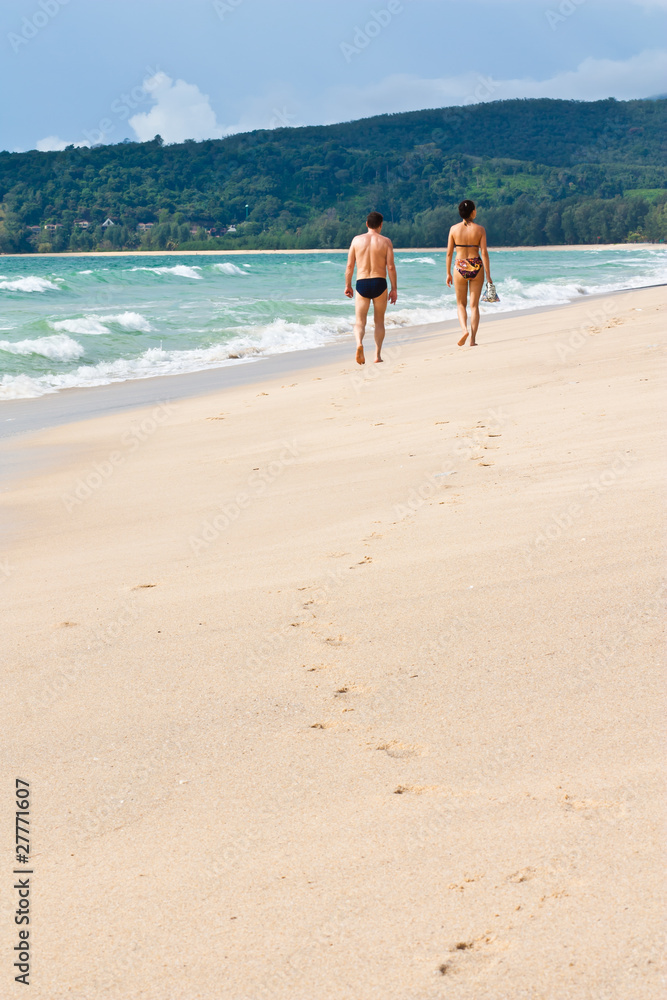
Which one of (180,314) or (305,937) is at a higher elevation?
(180,314)

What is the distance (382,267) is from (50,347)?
6.38 metres

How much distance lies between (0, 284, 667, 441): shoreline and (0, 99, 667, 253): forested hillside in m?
57.7

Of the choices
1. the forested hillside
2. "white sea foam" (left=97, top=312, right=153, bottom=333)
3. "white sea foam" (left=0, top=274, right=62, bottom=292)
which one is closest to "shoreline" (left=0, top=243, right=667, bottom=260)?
the forested hillside

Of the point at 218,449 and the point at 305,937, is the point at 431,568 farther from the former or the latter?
the point at 218,449

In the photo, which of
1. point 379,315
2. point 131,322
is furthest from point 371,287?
point 131,322

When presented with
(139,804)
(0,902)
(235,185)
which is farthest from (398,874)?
(235,185)

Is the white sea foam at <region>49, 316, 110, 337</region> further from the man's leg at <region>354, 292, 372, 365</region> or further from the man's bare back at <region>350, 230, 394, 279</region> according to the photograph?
the man's bare back at <region>350, 230, 394, 279</region>

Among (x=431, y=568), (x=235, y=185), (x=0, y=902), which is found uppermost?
(x=235, y=185)

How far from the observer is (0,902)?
1899mm

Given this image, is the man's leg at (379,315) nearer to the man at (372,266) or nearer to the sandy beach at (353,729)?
A: the man at (372,266)

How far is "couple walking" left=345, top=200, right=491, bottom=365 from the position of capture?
9.96 m

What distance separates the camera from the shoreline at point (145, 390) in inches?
359

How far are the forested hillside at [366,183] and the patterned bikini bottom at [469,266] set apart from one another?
198ft

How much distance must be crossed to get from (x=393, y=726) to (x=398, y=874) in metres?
0.63
